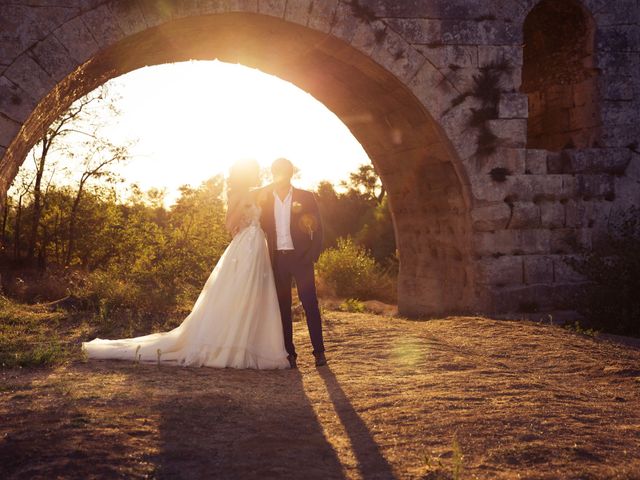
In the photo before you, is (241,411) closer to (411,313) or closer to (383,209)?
(411,313)

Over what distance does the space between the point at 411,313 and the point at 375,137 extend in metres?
2.86

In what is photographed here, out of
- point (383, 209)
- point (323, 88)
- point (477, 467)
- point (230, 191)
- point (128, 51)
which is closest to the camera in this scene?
point (477, 467)

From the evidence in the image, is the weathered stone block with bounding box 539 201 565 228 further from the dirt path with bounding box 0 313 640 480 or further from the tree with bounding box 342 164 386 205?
the tree with bounding box 342 164 386 205

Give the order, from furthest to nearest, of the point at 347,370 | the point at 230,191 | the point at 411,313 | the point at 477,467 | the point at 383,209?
the point at 383,209
the point at 411,313
the point at 230,191
the point at 347,370
the point at 477,467

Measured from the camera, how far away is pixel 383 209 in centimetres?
2164

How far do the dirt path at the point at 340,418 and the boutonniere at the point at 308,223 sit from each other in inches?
Result: 46.5

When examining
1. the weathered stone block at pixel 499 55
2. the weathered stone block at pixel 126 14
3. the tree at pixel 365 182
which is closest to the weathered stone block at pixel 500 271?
the weathered stone block at pixel 499 55

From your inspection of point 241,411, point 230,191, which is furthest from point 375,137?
point 241,411

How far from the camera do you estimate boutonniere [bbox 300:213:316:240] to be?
6164 millimetres

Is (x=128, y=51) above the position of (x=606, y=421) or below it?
above

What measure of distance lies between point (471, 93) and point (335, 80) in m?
1.92

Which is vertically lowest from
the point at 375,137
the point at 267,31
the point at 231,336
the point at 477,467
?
the point at 477,467

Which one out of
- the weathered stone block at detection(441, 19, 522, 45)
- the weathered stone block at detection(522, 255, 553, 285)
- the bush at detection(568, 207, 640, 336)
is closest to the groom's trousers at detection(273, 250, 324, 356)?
the bush at detection(568, 207, 640, 336)

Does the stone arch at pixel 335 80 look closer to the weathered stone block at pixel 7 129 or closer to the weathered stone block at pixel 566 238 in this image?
the weathered stone block at pixel 7 129
